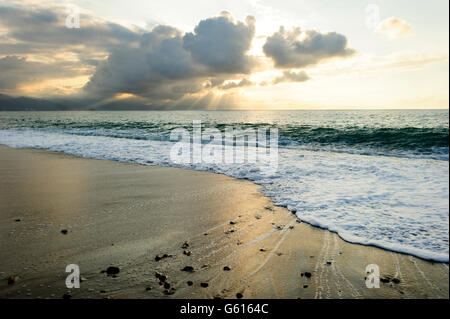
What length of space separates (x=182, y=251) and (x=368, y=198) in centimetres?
447

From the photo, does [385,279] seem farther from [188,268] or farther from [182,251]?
[182,251]

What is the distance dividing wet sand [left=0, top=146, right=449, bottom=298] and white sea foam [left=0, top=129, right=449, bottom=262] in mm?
376

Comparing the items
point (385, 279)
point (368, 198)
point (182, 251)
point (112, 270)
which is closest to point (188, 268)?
point (182, 251)

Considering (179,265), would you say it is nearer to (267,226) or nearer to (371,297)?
(267,226)

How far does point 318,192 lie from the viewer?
22.2 feet

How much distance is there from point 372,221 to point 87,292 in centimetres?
460

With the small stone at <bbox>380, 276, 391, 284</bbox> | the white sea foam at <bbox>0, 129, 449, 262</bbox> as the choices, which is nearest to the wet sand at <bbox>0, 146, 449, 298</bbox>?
the small stone at <bbox>380, 276, 391, 284</bbox>

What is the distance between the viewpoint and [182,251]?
3854 millimetres

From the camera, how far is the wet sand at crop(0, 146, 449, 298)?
3.01 m

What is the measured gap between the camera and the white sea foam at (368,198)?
409cm

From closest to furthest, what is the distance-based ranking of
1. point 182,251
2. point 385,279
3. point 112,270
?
point 385,279
point 112,270
point 182,251

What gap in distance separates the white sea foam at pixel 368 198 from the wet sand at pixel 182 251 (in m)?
0.38
